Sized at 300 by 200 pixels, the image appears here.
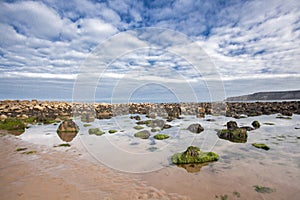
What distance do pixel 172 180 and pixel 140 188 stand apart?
0.94 meters

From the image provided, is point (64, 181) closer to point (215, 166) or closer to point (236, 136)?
point (215, 166)

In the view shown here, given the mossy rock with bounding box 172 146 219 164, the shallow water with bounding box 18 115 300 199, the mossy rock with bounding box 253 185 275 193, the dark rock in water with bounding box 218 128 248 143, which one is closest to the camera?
the mossy rock with bounding box 253 185 275 193

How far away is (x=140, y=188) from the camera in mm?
4105

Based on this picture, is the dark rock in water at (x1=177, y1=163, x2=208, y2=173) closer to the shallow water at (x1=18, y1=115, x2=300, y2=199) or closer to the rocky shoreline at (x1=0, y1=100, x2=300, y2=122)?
the shallow water at (x1=18, y1=115, x2=300, y2=199)

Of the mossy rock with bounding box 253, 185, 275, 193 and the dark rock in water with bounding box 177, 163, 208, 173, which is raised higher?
the mossy rock with bounding box 253, 185, 275, 193

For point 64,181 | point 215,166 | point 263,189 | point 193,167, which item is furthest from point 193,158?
point 64,181

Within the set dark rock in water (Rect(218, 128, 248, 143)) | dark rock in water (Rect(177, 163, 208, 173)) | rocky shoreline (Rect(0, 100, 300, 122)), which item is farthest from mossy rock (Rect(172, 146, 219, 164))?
rocky shoreline (Rect(0, 100, 300, 122))

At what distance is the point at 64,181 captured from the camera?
4.36 meters

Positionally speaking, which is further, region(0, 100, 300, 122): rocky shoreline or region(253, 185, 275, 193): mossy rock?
region(0, 100, 300, 122): rocky shoreline

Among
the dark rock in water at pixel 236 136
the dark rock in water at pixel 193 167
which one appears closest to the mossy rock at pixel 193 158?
the dark rock in water at pixel 193 167

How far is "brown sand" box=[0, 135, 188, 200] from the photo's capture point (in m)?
3.72

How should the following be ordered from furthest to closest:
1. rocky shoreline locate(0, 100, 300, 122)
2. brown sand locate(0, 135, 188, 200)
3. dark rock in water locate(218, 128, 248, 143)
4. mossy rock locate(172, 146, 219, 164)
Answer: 1. rocky shoreline locate(0, 100, 300, 122)
2. dark rock in water locate(218, 128, 248, 143)
3. mossy rock locate(172, 146, 219, 164)
4. brown sand locate(0, 135, 188, 200)

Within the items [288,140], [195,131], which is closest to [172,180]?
[195,131]

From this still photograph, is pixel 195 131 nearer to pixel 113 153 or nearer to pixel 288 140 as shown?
pixel 288 140
